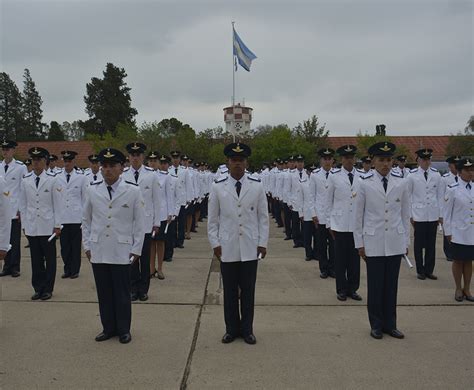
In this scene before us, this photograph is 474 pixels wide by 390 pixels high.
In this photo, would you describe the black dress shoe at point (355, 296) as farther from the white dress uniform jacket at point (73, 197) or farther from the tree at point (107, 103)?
the tree at point (107, 103)

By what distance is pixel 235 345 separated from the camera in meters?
4.50

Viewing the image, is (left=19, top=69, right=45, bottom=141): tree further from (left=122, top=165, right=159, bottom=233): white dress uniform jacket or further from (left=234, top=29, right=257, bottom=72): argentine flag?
(left=122, top=165, right=159, bottom=233): white dress uniform jacket

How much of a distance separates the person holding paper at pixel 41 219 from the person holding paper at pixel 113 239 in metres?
1.84

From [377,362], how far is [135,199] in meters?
3.03

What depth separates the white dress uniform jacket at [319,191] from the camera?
25.1ft

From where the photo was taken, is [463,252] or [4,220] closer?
[4,220]

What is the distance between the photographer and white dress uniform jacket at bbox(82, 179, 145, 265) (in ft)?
15.0

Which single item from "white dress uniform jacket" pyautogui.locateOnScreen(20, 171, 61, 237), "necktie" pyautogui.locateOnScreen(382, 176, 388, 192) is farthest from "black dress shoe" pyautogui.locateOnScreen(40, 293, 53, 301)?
"necktie" pyautogui.locateOnScreen(382, 176, 388, 192)

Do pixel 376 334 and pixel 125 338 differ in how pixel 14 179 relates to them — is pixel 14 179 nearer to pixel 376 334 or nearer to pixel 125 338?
pixel 125 338

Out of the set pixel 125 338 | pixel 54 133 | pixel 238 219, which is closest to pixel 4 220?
pixel 125 338

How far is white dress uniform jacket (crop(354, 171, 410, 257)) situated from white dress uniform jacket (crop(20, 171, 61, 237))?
4.39 m

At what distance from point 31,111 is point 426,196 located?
239 ft

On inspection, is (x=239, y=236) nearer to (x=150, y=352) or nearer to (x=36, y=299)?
(x=150, y=352)

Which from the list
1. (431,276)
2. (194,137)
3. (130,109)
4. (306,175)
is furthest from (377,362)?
(130,109)
